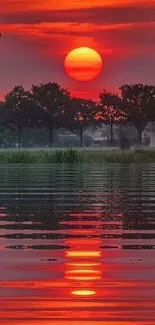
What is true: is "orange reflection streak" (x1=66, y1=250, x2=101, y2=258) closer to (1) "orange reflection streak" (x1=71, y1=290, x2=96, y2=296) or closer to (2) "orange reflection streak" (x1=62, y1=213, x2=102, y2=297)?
(2) "orange reflection streak" (x1=62, y1=213, x2=102, y2=297)

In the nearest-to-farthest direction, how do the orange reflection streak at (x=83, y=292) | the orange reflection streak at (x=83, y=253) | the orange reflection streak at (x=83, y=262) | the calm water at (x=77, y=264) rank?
1. the calm water at (x=77, y=264)
2. the orange reflection streak at (x=83, y=292)
3. the orange reflection streak at (x=83, y=262)
4. the orange reflection streak at (x=83, y=253)

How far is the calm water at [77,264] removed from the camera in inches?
Result: 449

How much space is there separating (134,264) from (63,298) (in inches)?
129

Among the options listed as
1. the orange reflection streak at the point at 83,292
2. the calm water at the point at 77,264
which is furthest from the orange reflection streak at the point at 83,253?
the orange reflection streak at the point at 83,292

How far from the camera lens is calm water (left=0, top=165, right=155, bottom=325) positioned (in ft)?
37.4

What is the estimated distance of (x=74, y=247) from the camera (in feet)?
59.2

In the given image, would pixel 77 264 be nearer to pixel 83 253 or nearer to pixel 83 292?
pixel 83 253

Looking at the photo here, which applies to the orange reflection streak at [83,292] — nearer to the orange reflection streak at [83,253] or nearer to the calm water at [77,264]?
the calm water at [77,264]

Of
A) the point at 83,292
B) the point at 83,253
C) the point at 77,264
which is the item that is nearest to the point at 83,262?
the point at 77,264

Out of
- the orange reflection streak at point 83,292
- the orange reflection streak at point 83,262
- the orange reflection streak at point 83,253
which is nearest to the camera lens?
the orange reflection streak at point 83,292

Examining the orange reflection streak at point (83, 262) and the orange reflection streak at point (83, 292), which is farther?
the orange reflection streak at point (83, 262)

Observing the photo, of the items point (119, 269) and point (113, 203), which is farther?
point (113, 203)

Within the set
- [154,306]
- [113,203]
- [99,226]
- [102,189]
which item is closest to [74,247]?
[99,226]

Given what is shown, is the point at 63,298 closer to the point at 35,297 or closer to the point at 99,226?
the point at 35,297
